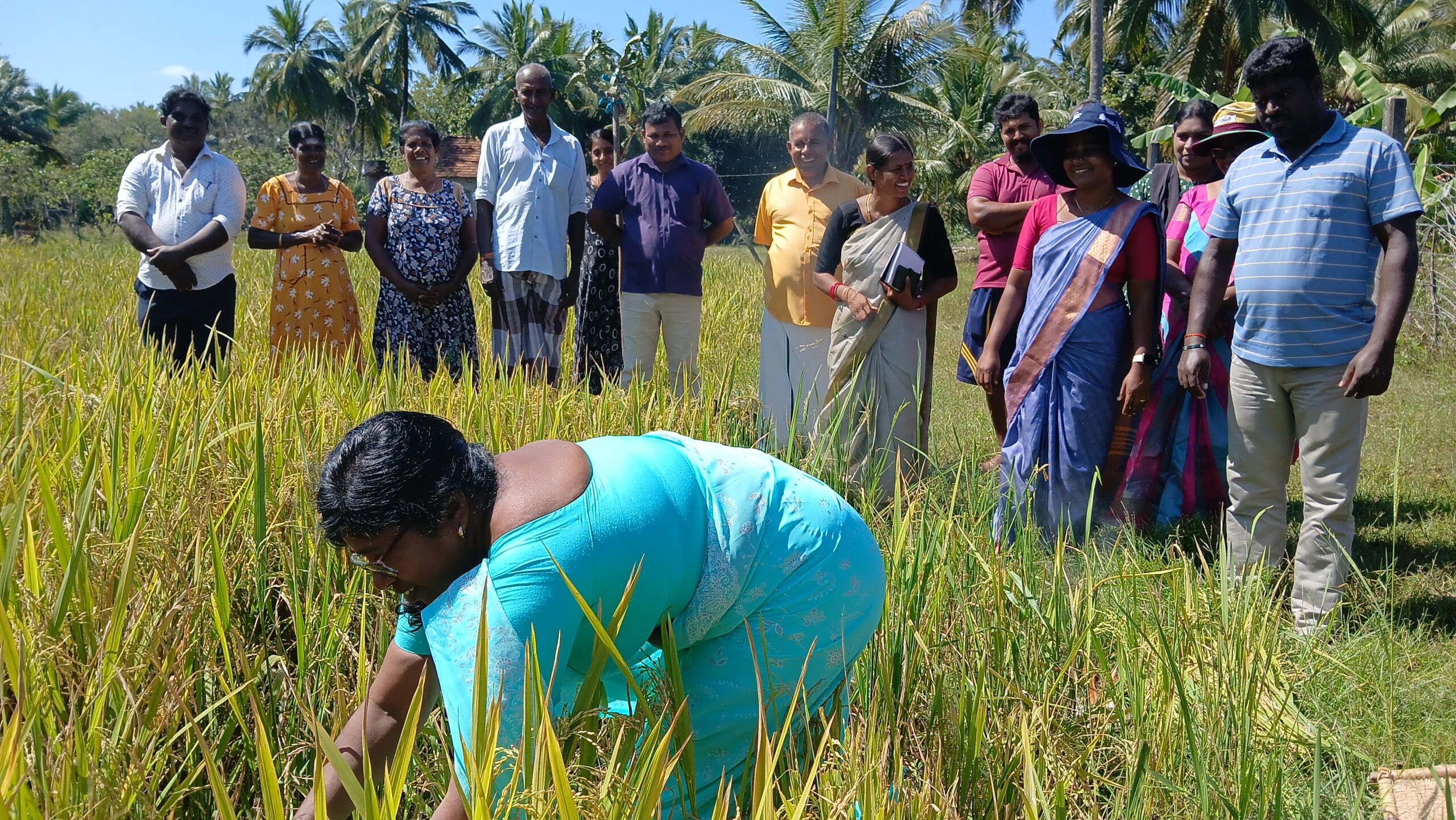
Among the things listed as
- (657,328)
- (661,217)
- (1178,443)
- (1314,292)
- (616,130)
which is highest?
(616,130)

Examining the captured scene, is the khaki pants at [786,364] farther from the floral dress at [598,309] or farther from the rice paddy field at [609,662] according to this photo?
the rice paddy field at [609,662]

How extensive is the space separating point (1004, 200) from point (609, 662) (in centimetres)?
301

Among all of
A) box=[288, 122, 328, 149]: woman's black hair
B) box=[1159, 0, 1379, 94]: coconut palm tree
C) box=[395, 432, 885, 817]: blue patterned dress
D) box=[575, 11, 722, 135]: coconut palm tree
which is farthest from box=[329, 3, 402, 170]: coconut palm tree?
box=[395, 432, 885, 817]: blue patterned dress

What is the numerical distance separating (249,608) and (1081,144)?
8.08 feet

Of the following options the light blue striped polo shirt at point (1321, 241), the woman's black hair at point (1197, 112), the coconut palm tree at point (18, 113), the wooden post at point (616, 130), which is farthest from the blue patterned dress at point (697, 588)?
the coconut palm tree at point (18, 113)

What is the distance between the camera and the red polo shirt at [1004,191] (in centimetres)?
409

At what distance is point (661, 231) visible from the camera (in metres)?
4.68

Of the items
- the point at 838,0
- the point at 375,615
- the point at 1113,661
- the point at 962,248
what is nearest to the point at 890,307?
the point at 1113,661

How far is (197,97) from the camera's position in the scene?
13.8ft

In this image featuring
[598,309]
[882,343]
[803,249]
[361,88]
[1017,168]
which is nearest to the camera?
[882,343]

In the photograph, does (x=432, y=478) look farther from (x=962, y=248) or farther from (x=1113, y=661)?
(x=962, y=248)

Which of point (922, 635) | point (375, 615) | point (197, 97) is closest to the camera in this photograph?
point (922, 635)

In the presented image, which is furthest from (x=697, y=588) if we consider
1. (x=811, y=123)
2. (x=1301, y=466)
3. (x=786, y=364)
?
(x=811, y=123)

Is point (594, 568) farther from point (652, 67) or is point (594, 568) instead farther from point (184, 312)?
point (652, 67)
